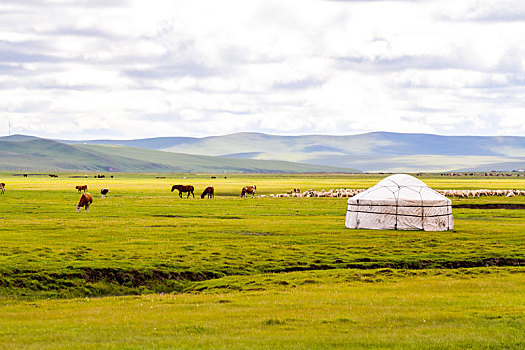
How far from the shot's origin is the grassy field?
16297 millimetres

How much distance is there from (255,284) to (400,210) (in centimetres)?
2052

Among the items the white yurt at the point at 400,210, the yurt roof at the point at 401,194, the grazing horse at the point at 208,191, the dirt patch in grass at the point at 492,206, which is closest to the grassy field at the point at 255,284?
the white yurt at the point at 400,210

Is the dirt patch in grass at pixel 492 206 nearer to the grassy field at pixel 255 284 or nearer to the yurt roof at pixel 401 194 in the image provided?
the grassy field at pixel 255 284

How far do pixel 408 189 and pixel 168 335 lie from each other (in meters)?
31.1

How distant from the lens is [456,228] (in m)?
46.0

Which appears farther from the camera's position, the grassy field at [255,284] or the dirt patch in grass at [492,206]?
the dirt patch in grass at [492,206]

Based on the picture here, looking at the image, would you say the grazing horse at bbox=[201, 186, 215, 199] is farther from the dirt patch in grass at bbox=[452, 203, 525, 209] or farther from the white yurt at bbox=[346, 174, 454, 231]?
the white yurt at bbox=[346, 174, 454, 231]

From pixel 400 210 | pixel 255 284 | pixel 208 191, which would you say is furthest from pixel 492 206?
pixel 255 284

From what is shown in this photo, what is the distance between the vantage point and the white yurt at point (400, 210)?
44.1m

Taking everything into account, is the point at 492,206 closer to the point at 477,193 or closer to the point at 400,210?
the point at 477,193

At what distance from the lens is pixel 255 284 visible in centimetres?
2589

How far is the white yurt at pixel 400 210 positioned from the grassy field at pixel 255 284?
53.8 inches

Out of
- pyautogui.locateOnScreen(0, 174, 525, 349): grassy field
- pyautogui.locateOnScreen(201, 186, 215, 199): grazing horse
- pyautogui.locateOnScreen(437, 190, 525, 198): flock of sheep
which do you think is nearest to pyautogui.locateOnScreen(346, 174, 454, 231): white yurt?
pyautogui.locateOnScreen(0, 174, 525, 349): grassy field

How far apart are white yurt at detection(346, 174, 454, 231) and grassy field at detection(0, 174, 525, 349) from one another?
137cm
